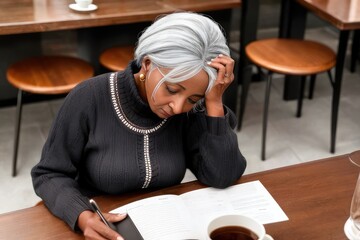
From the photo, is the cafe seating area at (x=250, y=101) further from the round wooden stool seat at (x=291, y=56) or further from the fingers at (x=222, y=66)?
the fingers at (x=222, y=66)

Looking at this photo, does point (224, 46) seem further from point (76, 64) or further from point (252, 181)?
point (76, 64)

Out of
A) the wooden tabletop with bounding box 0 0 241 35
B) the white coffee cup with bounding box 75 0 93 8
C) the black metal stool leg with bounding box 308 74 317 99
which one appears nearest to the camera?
the wooden tabletop with bounding box 0 0 241 35

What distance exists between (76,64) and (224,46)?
153 centimetres

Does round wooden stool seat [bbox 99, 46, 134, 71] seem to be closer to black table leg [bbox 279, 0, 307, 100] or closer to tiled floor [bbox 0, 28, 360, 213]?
tiled floor [bbox 0, 28, 360, 213]

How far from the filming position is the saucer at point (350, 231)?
124 cm

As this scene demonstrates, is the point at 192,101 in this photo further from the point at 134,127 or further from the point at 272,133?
the point at 272,133

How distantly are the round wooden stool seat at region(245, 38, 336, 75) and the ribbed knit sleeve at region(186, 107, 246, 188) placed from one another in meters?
1.31

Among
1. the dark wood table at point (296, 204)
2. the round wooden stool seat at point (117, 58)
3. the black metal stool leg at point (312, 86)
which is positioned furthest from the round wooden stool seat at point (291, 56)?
the dark wood table at point (296, 204)

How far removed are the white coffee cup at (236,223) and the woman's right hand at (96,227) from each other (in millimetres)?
190

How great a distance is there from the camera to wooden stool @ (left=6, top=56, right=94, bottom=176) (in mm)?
2502

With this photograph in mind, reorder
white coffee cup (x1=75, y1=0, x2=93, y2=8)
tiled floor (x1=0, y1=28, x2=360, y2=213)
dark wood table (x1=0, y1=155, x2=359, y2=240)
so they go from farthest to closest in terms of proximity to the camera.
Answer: tiled floor (x1=0, y1=28, x2=360, y2=213), white coffee cup (x1=75, y1=0, x2=93, y2=8), dark wood table (x1=0, y1=155, x2=359, y2=240)

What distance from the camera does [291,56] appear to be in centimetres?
286

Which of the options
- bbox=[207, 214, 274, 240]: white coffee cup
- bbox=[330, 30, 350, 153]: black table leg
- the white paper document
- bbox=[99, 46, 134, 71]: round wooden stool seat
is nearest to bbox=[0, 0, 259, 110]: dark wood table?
bbox=[99, 46, 134, 71]: round wooden stool seat

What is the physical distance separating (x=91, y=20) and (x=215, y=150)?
49.2 inches
